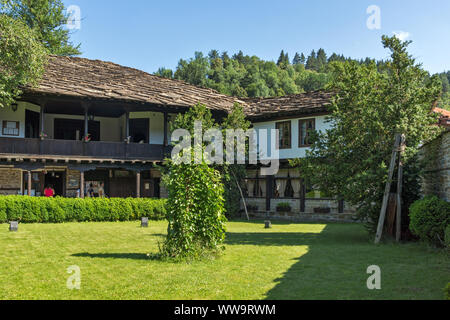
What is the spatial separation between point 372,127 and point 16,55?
14412 millimetres

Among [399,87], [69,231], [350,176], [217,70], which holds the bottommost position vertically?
[69,231]

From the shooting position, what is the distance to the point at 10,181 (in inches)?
888

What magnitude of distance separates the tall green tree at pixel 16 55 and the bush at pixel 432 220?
52.4ft

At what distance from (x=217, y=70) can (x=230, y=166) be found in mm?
54583

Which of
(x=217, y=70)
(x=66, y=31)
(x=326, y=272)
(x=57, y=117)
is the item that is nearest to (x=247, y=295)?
(x=326, y=272)

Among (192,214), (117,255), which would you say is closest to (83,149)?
(117,255)

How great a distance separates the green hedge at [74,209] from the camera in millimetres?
17969

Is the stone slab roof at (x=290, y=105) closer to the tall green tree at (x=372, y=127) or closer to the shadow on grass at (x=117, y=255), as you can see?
the tall green tree at (x=372, y=127)

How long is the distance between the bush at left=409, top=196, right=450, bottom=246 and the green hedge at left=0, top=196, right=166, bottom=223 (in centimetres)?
1342

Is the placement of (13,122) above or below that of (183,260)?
above

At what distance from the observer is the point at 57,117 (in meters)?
25.8

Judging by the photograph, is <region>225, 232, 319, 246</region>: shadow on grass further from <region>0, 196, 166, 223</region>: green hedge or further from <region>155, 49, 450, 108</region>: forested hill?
<region>155, 49, 450, 108</region>: forested hill

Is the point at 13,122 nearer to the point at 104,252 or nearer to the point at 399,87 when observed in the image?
the point at 104,252
